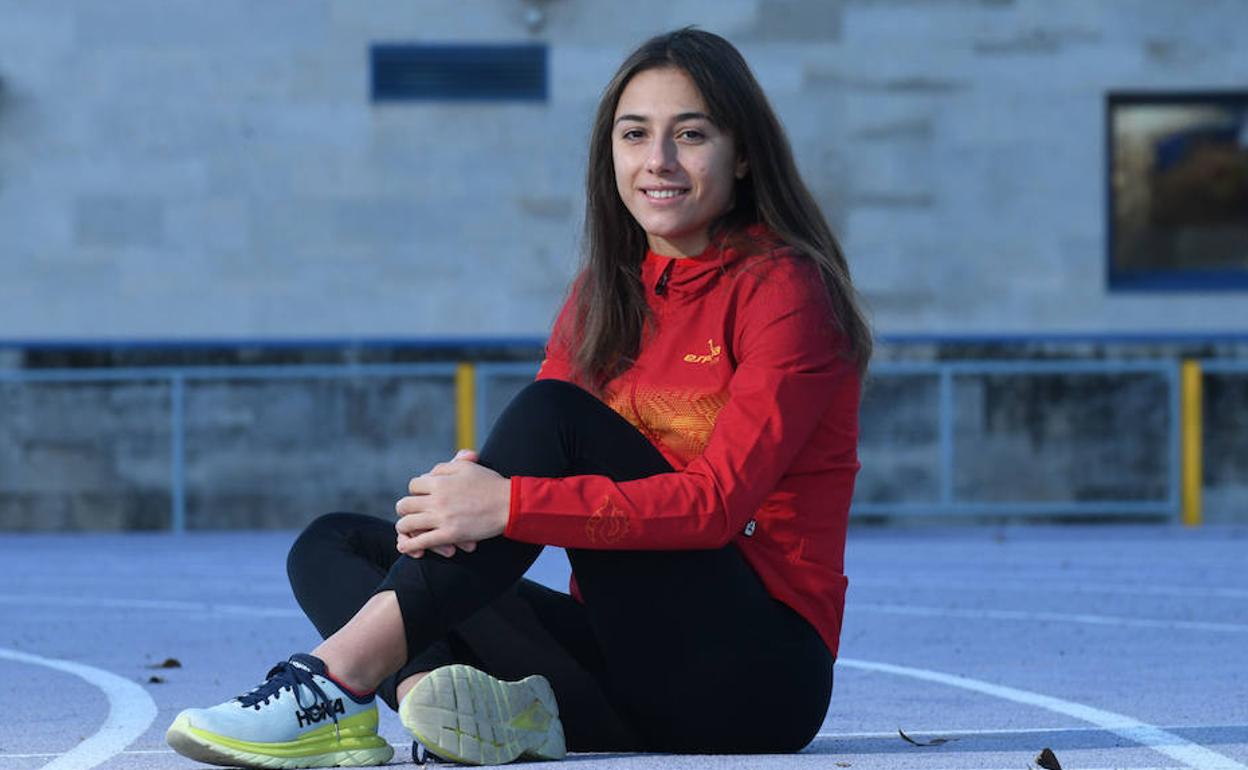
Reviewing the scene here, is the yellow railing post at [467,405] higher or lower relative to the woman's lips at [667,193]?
lower

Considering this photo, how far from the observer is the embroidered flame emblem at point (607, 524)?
4535 mm

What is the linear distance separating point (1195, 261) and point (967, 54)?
2.36 m

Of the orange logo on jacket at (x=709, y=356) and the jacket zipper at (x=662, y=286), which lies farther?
the jacket zipper at (x=662, y=286)

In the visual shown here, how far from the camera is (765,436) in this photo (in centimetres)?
465

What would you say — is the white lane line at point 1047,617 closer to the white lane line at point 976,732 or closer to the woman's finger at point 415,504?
the white lane line at point 976,732

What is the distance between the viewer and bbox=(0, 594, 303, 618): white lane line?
9906 mm

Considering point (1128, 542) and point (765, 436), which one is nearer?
point (765, 436)

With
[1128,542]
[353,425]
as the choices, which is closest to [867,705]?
[1128,542]

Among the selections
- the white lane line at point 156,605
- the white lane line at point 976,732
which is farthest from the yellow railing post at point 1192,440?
the white lane line at point 976,732

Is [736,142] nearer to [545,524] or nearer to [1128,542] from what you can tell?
[545,524]

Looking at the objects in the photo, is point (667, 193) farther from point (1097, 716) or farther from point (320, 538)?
point (1097, 716)

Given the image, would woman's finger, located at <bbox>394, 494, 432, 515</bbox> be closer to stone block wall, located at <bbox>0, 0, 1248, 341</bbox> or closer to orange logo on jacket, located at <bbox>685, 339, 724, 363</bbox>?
orange logo on jacket, located at <bbox>685, 339, 724, 363</bbox>

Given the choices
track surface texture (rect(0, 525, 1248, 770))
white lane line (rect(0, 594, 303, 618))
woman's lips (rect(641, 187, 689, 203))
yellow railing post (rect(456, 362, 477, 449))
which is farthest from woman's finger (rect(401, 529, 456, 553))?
yellow railing post (rect(456, 362, 477, 449))

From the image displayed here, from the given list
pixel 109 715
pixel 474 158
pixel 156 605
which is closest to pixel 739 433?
pixel 109 715
